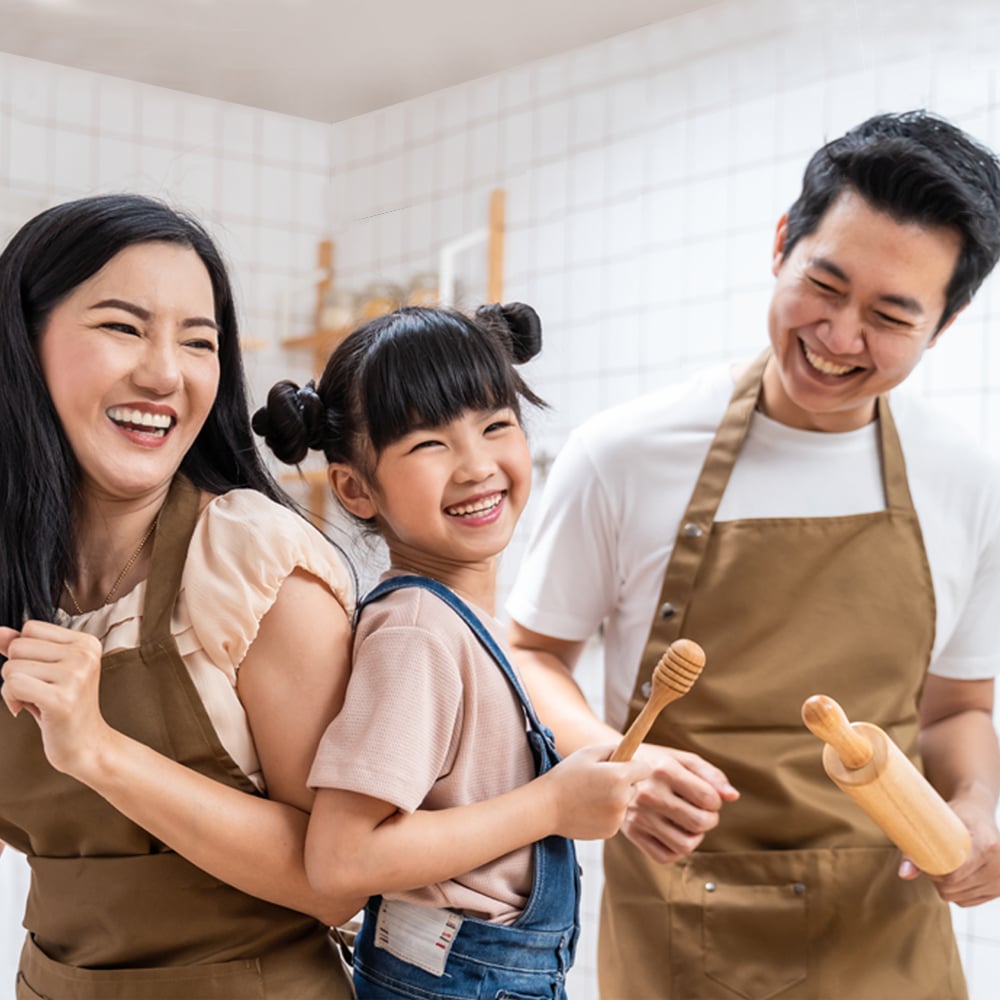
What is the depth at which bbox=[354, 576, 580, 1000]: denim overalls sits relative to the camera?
43 centimetres

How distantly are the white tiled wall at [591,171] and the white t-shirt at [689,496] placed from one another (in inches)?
3.5

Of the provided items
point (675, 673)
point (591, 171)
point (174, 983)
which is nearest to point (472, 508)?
point (675, 673)

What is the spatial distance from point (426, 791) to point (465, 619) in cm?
7

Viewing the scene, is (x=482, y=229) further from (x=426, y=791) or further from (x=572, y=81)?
(x=426, y=791)

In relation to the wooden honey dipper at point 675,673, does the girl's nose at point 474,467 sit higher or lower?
higher

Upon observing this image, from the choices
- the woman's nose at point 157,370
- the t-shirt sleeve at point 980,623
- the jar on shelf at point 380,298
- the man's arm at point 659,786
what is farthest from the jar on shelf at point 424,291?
the t-shirt sleeve at point 980,623

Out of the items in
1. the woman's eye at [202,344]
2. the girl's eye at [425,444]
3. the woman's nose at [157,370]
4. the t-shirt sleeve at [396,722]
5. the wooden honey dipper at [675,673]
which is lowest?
the t-shirt sleeve at [396,722]

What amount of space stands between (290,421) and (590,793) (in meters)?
0.18

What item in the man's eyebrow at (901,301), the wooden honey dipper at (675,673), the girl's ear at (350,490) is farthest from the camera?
the man's eyebrow at (901,301)

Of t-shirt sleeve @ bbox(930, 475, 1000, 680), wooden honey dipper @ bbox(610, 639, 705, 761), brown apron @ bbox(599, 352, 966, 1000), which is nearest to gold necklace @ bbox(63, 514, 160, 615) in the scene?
wooden honey dipper @ bbox(610, 639, 705, 761)

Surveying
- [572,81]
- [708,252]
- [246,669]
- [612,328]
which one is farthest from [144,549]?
[708,252]

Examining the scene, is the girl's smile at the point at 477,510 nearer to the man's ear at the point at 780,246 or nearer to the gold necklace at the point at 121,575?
the gold necklace at the point at 121,575

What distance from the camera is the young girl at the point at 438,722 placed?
408mm

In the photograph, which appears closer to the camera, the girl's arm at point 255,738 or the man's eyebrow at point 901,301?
the girl's arm at point 255,738
